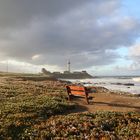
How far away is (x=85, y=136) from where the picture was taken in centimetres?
1564

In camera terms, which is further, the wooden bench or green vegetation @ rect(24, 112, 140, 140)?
the wooden bench

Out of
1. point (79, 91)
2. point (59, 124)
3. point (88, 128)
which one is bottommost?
point (88, 128)

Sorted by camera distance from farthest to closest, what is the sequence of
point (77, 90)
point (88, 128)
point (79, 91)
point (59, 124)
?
point (77, 90), point (79, 91), point (59, 124), point (88, 128)

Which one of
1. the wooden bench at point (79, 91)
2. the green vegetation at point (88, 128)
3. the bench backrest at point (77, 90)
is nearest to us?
the green vegetation at point (88, 128)

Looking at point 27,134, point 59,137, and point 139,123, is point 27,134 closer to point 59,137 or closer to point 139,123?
point 59,137

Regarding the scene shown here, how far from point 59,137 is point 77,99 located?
11.5 metres

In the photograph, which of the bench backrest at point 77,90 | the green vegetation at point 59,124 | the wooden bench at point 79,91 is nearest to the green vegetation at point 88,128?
the green vegetation at point 59,124

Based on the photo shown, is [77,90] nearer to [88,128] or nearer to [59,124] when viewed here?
[59,124]

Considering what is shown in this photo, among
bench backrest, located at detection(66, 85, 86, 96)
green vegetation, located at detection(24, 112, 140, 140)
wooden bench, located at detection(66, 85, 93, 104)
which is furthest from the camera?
bench backrest, located at detection(66, 85, 86, 96)

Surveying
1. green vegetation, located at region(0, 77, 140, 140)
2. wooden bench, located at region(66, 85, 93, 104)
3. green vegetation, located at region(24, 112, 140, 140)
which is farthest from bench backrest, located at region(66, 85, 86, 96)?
green vegetation, located at region(24, 112, 140, 140)

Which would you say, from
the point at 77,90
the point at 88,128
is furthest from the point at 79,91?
the point at 88,128

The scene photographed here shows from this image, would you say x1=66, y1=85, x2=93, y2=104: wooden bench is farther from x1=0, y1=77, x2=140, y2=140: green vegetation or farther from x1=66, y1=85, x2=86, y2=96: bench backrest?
x1=0, y1=77, x2=140, y2=140: green vegetation

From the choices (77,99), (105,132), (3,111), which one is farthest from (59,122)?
(77,99)

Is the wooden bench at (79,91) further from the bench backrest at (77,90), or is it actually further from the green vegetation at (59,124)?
the green vegetation at (59,124)
